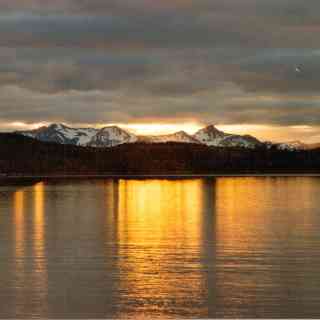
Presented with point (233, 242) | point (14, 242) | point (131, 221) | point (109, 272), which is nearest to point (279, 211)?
point (131, 221)

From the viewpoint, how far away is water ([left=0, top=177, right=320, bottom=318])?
27250 mm

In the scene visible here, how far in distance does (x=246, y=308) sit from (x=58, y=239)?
23.5 metres

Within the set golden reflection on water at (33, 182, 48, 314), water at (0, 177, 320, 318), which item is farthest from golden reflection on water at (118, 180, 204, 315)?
golden reflection on water at (33, 182, 48, 314)

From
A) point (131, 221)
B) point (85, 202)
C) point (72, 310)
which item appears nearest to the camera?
point (72, 310)

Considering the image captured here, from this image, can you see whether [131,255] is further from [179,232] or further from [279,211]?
[279,211]

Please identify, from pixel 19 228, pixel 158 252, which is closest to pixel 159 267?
pixel 158 252

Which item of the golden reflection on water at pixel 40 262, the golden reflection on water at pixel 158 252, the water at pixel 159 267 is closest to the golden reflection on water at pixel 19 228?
the water at pixel 159 267

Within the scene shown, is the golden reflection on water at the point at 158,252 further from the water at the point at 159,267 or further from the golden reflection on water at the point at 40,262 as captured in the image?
the golden reflection on water at the point at 40,262

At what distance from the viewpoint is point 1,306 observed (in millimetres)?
27219

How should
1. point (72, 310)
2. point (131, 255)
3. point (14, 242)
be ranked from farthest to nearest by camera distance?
1. point (14, 242)
2. point (131, 255)
3. point (72, 310)

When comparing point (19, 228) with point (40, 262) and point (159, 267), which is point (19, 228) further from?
point (159, 267)

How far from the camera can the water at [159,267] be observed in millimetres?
27250

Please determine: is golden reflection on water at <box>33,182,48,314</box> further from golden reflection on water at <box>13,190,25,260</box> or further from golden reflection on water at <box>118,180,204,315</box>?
golden reflection on water at <box>118,180,204,315</box>

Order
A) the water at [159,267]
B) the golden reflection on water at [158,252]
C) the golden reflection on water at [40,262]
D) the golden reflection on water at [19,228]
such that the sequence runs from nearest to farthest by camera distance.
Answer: the water at [159,267] → the golden reflection on water at [40,262] → the golden reflection on water at [158,252] → the golden reflection on water at [19,228]
